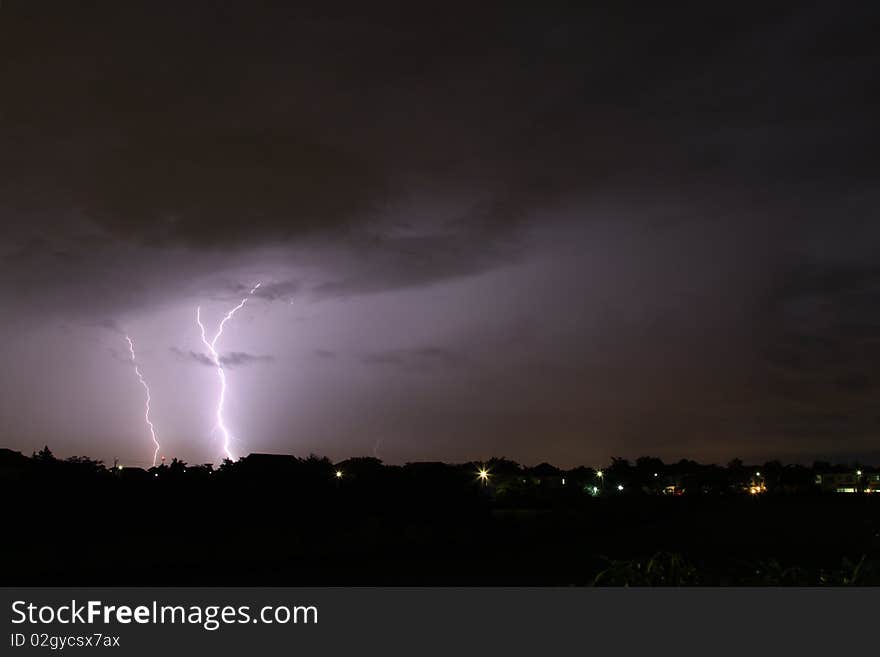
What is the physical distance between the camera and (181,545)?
82.3ft

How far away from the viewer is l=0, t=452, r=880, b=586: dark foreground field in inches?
893

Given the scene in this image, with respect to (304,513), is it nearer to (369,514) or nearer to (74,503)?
(369,514)

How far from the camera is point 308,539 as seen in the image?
94.4 ft

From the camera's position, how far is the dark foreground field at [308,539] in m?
22.7
